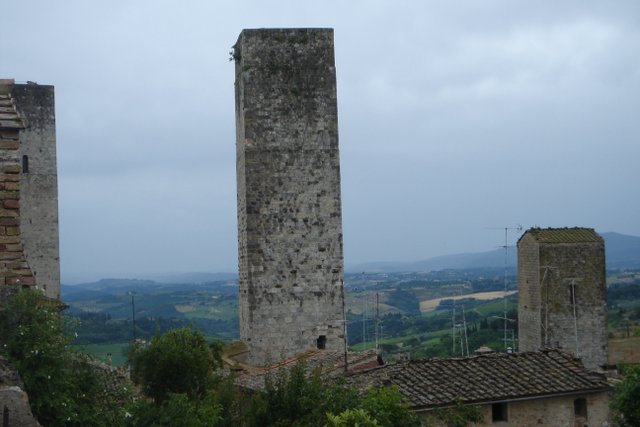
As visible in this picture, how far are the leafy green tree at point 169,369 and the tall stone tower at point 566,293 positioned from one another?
17.6 m

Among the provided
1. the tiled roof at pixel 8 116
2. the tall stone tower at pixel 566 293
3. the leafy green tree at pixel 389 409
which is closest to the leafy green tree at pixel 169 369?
the leafy green tree at pixel 389 409

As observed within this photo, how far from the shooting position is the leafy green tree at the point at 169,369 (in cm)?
1691

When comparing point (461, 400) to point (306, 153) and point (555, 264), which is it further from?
point (555, 264)

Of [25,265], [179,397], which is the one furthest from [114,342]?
[25,265]

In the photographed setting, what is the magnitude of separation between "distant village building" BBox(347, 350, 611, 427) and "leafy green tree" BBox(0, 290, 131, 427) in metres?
8.64

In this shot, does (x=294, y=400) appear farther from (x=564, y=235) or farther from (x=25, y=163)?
(x=564, y=235)

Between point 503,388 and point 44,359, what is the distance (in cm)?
1136

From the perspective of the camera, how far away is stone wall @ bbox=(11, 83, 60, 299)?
1216 inches

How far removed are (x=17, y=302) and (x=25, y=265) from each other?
1.16ft

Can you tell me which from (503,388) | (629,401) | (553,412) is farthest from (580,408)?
(503,388)

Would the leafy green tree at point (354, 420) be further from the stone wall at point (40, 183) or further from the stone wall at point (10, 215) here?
the stone wall at point (40, 183)

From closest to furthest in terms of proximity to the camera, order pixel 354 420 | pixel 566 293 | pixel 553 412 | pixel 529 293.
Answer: pixel 354 420
pixel 553 412
pixel 566 293
pixel 529 293

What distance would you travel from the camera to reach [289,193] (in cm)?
2161

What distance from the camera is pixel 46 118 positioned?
3162cm
